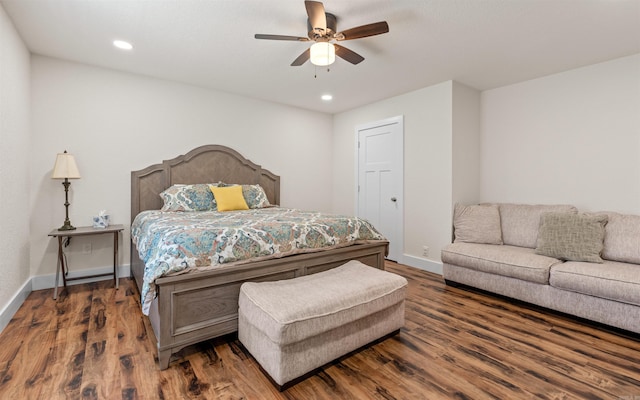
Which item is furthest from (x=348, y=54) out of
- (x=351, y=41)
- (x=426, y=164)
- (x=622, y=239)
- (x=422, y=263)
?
(x=622, y=239)

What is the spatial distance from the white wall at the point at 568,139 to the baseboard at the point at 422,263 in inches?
47.9

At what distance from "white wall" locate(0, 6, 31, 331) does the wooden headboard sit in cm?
99

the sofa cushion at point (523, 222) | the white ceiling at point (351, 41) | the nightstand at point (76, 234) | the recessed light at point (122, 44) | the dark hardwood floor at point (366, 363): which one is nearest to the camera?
the dark hardwood floor at point (366, 363)

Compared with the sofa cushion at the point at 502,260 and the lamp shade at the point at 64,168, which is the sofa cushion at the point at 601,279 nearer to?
the sofa cushion at the point at 502,260

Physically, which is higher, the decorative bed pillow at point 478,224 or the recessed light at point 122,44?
the recessed light at point 122,44

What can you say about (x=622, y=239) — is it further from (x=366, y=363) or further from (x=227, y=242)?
(x=227, y=242)

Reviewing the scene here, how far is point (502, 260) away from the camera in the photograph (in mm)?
2973

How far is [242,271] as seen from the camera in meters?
2.17

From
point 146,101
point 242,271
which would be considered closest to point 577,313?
point 242,271

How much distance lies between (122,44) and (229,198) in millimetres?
1876

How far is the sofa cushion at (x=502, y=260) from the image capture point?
2752 mm

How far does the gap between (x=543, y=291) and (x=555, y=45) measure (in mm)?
2290

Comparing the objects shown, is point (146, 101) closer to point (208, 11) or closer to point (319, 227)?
point (208, 11)

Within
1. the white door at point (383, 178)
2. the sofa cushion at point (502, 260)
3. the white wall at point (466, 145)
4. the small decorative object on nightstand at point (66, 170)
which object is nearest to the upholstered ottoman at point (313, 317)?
the sofa cushion at point (502, 260)
